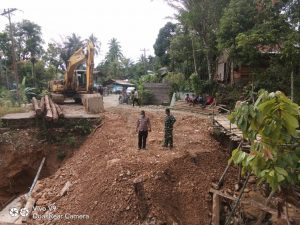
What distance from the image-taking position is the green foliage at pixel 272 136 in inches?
163

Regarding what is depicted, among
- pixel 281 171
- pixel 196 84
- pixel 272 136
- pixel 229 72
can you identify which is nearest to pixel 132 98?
pixel 196 84

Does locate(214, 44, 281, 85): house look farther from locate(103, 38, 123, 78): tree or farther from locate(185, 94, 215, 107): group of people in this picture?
locate(103, 38, 123, 78): tree

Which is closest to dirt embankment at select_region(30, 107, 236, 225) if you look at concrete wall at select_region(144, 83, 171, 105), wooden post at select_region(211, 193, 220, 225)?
wooden post at select_region(211, 193, 220, 225)

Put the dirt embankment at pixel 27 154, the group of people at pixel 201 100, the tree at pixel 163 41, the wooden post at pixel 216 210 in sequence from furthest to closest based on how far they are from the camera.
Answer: the tree at pixel 163 41 → the group of people at pixel 201 100 → the dirt embankment at pixel 27 154 → the wooden post at pixel 216 210

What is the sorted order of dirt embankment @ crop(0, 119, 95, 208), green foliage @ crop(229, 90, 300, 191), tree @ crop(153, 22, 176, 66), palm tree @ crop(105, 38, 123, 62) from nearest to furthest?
1. green foliage @ crop(229, 90, 300, 191)
2. dirt embankment @ crop(0, 119, 95, 208)
3. tree @ crop(153, 22, 176, 66)
4. palm tree @ crop(105, 38, 123, 62)

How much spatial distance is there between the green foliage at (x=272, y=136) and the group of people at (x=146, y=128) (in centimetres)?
549

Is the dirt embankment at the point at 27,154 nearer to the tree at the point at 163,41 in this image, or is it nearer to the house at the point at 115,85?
the tree at the point at 163,41

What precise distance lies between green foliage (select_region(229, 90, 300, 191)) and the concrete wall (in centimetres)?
1955

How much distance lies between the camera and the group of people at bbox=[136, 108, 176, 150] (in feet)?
33.4

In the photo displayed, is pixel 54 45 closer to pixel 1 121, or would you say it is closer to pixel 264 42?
pixel 1 121

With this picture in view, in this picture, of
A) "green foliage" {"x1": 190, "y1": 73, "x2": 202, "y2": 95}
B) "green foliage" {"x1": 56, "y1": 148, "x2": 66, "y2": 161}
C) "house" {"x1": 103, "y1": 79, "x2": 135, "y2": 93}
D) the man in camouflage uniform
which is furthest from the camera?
"house" {"x1": 103, "y1": 79, "x2": 135, "y2": 93}

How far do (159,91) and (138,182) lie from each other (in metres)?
16.5

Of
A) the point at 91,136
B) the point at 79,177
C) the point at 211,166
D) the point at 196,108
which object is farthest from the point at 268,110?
the point at 196,108

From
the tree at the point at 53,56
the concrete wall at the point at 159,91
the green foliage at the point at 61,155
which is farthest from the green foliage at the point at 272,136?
the tree at the point at 53,56
